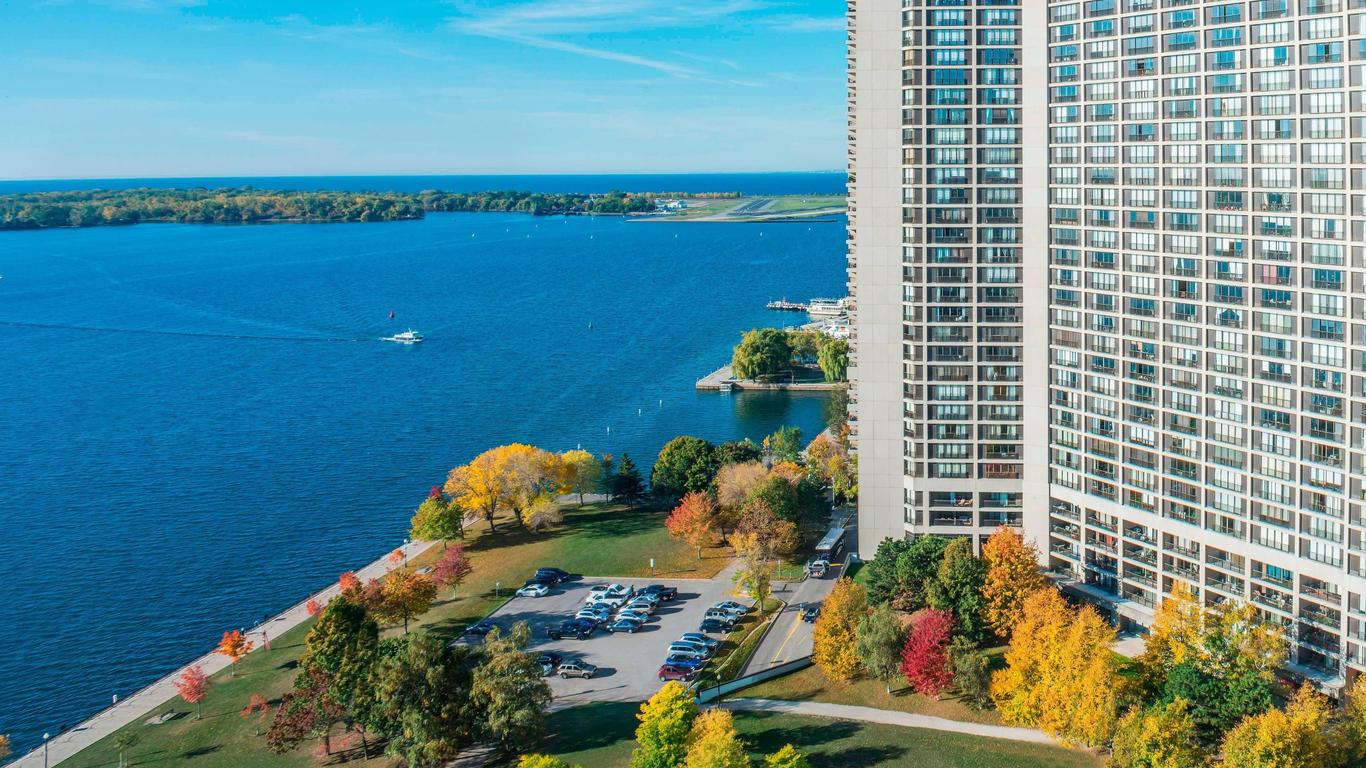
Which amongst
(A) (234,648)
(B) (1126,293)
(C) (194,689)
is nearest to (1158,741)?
(B) (1126,293)

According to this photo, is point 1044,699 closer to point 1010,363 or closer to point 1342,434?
point 1342,434

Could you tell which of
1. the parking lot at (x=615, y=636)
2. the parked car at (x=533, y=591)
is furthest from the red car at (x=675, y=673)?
the parked car at (x=533, y=591)

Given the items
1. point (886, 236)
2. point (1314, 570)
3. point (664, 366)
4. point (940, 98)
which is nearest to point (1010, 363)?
point (886, 236)

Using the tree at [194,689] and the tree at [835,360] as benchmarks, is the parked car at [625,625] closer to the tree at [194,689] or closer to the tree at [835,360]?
the tree at [194,689]

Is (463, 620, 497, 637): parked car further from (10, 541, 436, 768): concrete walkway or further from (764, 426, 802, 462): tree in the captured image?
(764, 426, 802, 462): tree

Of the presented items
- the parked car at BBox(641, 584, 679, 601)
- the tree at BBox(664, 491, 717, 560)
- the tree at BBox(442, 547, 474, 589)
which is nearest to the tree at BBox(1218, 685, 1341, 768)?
the parked car at BBox(641, 584, 679, 601)

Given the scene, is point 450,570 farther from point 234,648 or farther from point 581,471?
point 581,471

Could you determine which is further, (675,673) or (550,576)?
(550,576)

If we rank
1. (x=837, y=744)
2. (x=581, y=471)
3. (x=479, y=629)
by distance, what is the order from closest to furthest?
(x=837, y=744)
(x=479, y=629)
(x=581, y=471)
